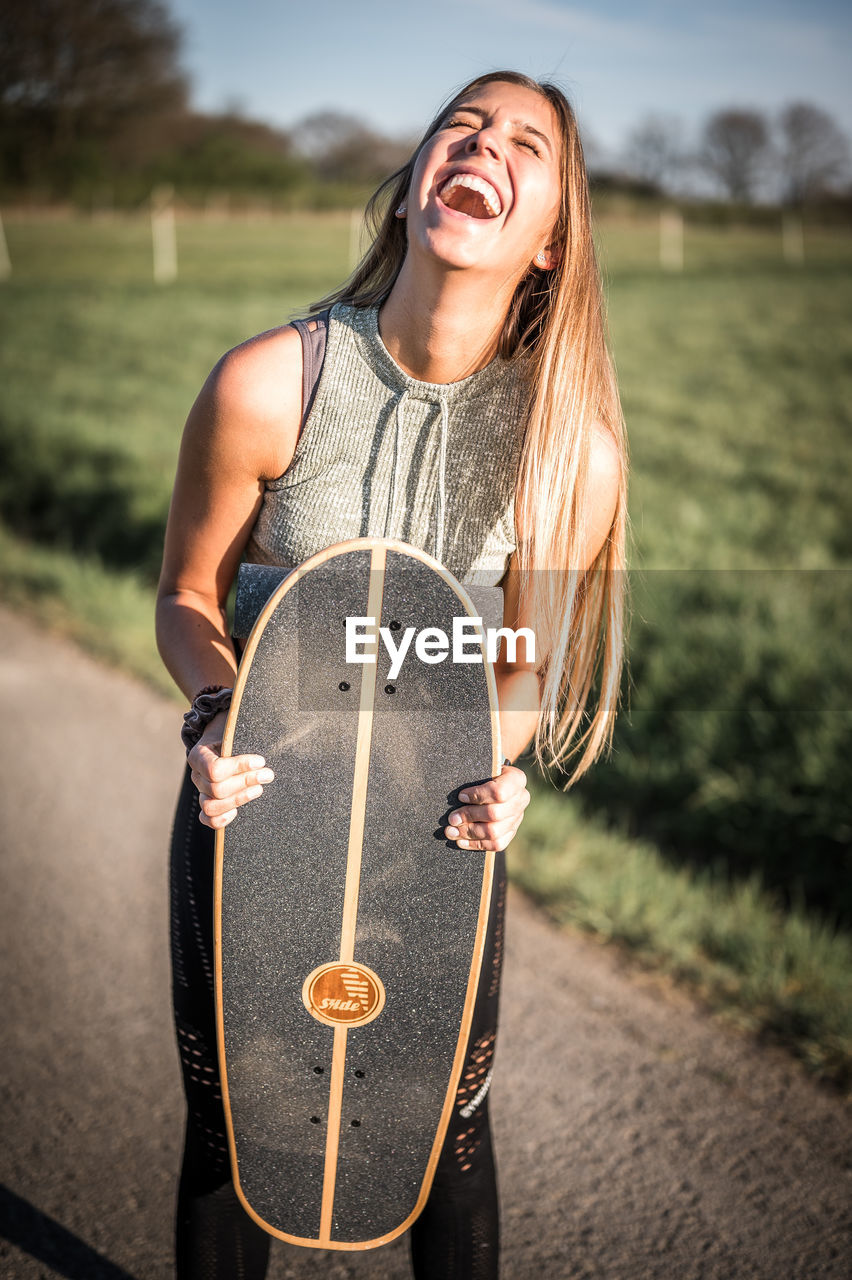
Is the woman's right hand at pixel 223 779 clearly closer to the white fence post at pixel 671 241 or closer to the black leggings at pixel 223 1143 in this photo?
the black leggings at pixel 223 1143

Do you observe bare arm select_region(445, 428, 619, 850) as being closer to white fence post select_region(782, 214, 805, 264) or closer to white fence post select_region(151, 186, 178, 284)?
white fence post select_region(151, 186, 178, 284)

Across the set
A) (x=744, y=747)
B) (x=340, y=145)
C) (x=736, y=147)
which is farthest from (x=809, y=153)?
(x=744, y=747)

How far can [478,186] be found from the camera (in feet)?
4.47

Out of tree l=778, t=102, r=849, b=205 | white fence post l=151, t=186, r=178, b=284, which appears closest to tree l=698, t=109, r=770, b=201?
tree l=778, t=102, r=849, b=205

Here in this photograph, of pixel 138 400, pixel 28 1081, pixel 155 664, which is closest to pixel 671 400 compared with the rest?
pixel 138 400

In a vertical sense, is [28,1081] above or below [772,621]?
below

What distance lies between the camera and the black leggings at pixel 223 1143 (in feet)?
4.97

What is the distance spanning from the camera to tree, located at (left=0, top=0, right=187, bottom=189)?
43719mm

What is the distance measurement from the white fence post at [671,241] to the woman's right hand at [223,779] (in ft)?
120

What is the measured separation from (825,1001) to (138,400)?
10.5 metres

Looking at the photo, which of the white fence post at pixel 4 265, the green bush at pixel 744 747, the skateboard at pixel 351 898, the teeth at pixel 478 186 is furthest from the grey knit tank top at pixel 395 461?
the white fence post at pixel 4 265

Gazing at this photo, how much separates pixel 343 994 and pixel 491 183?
1.25 m

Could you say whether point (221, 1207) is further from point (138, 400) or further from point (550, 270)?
point (138, 400)

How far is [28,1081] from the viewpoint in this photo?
2.41 metres
